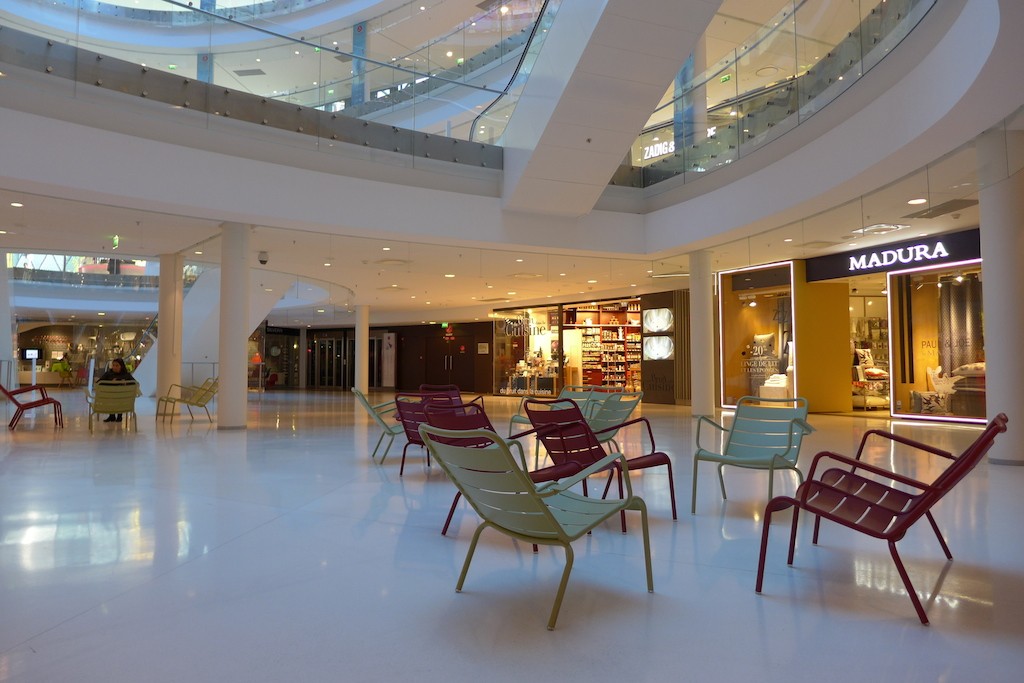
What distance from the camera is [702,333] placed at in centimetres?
1311

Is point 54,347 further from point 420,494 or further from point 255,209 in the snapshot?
point 420,494

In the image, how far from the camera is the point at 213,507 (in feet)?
15.6

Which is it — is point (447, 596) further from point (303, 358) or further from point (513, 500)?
point (303, 358)

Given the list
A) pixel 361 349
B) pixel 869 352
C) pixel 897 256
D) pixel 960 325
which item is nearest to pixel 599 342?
pixel 361 349

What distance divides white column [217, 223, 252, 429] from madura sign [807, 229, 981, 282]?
36.4 ft

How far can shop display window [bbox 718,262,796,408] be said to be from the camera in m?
14.4

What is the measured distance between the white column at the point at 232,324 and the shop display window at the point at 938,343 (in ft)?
38.4

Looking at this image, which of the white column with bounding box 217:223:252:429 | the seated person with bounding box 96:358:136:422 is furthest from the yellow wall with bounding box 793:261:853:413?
the seated person with bounding box 96:358:136:422

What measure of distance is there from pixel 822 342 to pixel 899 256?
2.53 meters

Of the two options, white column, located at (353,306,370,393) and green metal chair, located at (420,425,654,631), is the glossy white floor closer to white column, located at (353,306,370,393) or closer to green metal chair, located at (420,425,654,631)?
green metal chair, located at (420,425,654,631)

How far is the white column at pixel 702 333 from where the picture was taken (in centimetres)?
1314

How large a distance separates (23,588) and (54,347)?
29023 mm

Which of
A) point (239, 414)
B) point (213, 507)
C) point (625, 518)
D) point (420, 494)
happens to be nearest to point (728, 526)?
point (625, 518)

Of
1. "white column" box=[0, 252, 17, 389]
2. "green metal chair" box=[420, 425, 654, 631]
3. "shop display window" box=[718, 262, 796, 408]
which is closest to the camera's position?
"green metal chair" box=[420, 425, 654, 631]
